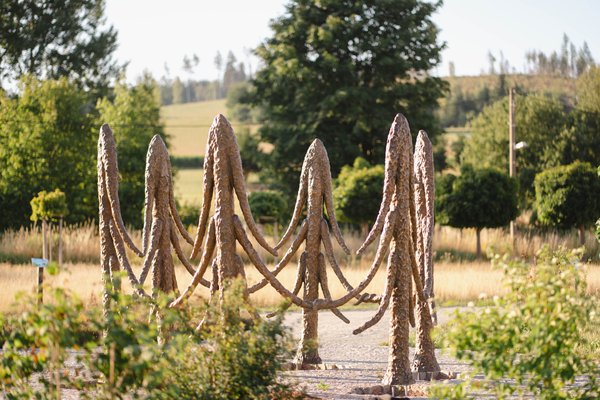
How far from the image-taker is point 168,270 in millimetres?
9531

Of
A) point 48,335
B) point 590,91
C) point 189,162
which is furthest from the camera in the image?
point 189,162

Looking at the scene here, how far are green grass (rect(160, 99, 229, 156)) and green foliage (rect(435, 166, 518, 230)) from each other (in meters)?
32.8

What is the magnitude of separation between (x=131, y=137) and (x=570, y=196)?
14.4m

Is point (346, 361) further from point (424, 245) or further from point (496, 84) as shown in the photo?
point (496, 84)

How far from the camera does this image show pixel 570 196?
80.4 feet

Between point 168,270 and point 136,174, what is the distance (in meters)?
20.2

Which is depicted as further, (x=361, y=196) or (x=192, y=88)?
(x=192, y=88)

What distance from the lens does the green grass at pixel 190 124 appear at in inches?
2815

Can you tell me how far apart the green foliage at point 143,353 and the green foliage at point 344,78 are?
984 inches

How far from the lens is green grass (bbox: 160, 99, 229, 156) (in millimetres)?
71500

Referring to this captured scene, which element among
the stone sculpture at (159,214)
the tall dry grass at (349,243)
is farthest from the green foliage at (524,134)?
the stone sculpture at (159,214)

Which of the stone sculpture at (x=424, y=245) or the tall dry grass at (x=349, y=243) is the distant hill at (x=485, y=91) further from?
the stone sculpture at (x=424, y=245)

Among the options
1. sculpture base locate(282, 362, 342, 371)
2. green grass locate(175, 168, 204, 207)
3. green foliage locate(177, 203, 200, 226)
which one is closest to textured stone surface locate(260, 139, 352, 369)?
sculpture base locate(282, 362, 342, 371)

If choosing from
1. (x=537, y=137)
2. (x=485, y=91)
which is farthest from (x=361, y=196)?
(x=485, y=91)
